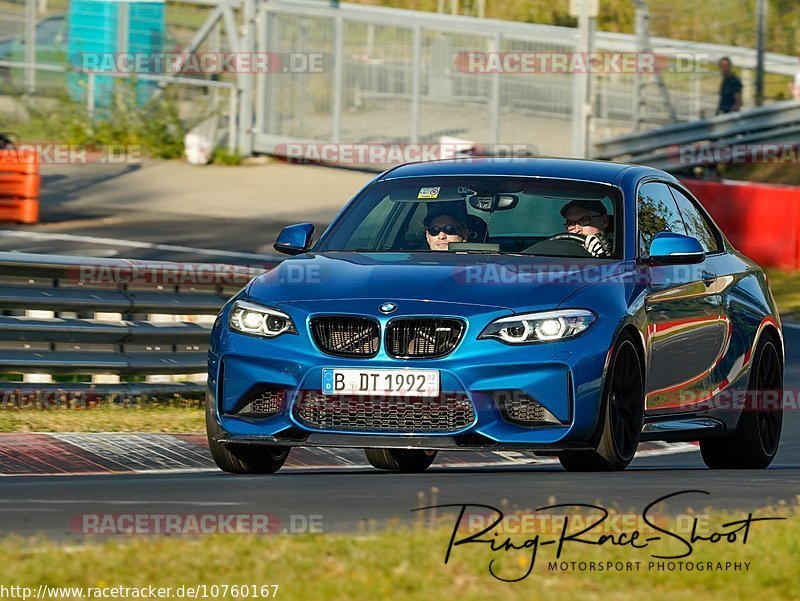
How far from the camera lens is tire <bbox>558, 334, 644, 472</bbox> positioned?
8094 millimetres

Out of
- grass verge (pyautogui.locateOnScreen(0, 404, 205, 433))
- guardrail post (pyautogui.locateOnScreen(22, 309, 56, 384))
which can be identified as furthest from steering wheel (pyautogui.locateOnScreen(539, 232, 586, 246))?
guardrail post (pyautogui.locateOnScreen(22, 309, 56, 384))

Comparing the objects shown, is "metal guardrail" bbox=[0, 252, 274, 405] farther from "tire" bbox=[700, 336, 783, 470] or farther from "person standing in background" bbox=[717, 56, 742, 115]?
"person standing in background" bbox=[717, 56, 742, 115]

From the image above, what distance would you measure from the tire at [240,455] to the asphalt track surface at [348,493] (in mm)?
84

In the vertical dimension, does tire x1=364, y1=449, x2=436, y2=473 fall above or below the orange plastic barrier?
below

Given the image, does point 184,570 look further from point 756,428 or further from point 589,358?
point 756,428

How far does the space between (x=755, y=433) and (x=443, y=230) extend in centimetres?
217

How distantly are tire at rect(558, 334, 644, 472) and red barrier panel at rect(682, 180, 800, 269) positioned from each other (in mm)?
13424

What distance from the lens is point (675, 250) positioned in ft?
28.9

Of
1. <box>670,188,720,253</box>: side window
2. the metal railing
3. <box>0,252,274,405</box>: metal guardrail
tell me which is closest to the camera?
<box>670,188,720,253</box>: side window

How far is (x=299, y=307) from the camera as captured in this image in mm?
8055

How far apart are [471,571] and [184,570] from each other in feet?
2.77

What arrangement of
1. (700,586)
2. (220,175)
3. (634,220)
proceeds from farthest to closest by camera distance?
(220,175) → (634,220) → (700,586)

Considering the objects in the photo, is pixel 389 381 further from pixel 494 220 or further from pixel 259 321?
pixel 494 220

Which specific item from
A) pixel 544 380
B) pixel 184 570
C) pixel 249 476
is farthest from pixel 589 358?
pixel 184 570
